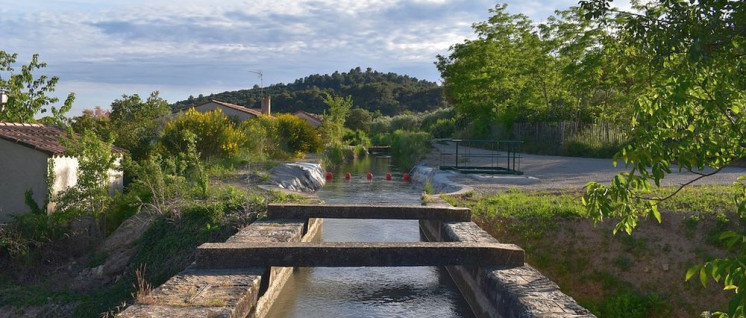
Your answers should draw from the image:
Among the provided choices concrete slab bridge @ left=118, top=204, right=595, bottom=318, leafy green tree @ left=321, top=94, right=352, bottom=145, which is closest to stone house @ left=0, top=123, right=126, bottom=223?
concrete slab bridge @ left=118, top=204, right=595, bottom=318

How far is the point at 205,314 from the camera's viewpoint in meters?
5.11

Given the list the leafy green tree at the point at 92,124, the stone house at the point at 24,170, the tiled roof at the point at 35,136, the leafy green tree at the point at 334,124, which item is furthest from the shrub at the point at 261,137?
the stone house at the point at 24,170

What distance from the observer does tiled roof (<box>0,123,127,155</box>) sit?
44.7 feet

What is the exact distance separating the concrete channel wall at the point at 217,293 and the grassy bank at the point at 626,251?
Answer: 3974 millimetres

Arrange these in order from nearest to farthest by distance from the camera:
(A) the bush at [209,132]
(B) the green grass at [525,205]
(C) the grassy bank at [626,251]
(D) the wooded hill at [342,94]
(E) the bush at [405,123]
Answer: (C) the grassy bank at [626,251] < (B) the green grass at [525,205] < (A) the bush at [209,132] < (E) the bush at [405,123] < (D) the wooded hill at [342,94]

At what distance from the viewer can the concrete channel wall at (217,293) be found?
5219mm

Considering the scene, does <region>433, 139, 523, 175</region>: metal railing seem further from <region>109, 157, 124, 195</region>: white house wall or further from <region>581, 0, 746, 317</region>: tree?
<region>581, 0, 746, 317</region>: tree

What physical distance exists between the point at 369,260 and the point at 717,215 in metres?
5.94

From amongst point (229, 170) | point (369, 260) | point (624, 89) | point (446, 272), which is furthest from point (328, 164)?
point (369, 260)

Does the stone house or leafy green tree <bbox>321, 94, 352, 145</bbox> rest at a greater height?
leafy green tree <bbox>321, 94, 352, 145</bbox>

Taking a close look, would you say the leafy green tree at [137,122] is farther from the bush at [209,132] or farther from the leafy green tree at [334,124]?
the leafy green tree at [334,124]

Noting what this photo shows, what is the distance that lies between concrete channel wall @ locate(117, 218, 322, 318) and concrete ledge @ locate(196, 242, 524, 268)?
0.51 feet

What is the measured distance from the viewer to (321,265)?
7.11 meters

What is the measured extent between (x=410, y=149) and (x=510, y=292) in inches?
1136
